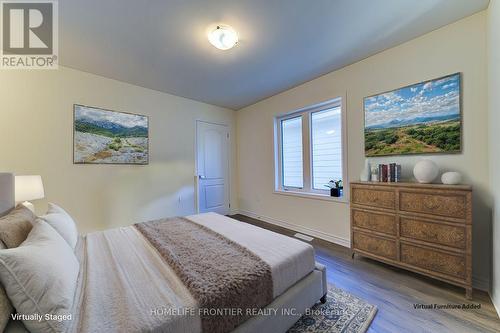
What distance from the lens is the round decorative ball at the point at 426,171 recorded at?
6.61ft

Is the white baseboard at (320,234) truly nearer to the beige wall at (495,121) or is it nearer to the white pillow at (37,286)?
the beige wall at (495,121)

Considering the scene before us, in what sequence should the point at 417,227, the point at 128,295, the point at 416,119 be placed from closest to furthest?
the point at 128,295 → the point at 417,227 → the point at 416,119

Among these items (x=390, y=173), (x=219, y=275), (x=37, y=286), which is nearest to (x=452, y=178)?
(x=390, y=173)

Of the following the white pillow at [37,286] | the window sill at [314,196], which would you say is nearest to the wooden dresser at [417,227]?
the window sill at [314,196]

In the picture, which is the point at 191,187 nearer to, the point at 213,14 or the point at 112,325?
the point at 213,14

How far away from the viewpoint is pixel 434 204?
6.19 ft

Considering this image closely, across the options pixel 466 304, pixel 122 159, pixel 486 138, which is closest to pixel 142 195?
pixel 122 159

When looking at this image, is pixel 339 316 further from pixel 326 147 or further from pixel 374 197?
pixel 326 147

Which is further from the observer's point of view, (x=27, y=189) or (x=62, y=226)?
(x=27, y=189)

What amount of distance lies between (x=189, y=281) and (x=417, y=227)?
217cm

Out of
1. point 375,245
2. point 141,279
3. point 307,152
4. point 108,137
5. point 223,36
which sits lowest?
point 375,245

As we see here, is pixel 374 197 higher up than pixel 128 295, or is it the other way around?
pixel 374 197

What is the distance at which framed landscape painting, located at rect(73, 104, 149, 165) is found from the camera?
2.94 metres

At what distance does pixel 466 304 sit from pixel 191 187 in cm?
396
